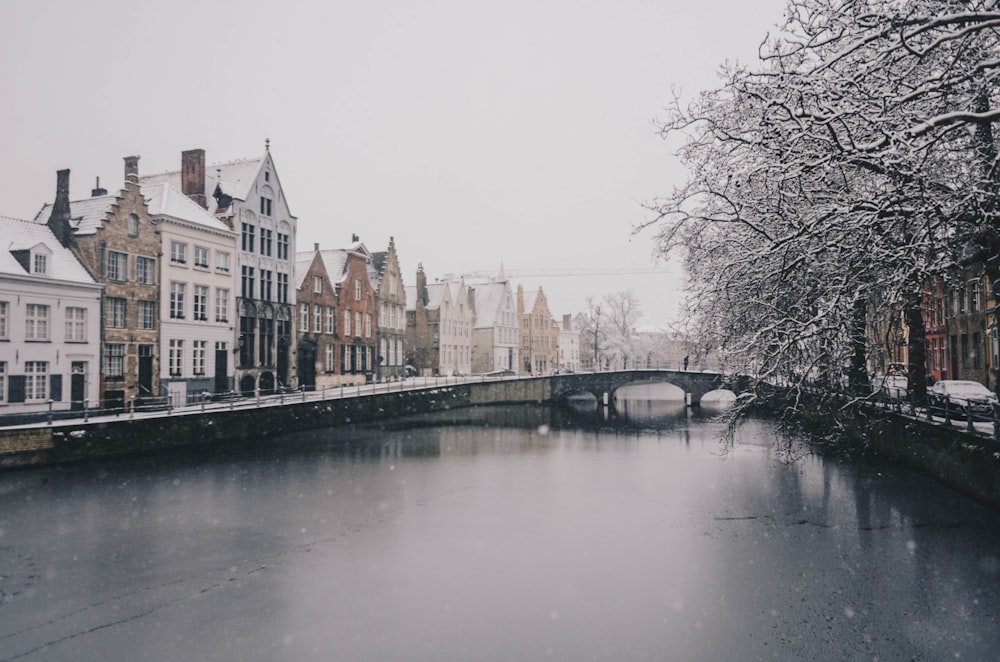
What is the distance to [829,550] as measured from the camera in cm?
1417

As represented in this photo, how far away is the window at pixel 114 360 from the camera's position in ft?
99.1

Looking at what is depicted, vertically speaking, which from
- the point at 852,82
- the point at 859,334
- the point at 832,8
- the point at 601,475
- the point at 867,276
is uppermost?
the point at 832,8

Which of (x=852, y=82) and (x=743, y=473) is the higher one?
(x=852, y=82)

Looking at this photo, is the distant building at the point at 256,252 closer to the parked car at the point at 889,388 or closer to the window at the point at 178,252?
the window at the point at 178,252

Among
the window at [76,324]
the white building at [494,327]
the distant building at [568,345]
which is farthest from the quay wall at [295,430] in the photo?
the distant building at [568,345]

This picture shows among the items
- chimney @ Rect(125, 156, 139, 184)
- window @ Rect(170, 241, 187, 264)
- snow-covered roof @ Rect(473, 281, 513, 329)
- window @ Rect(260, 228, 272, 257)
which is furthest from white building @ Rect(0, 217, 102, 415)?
snow-covered roof @ Rect(473, 281, 513, 329)

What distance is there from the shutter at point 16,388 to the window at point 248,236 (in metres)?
15.0

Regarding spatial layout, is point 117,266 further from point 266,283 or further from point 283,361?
point 283,361

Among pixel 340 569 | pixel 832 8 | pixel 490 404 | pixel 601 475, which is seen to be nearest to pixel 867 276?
pixel 832 8

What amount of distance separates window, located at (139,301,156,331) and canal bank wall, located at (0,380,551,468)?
6382mm

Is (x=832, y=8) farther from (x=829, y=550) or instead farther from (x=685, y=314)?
(x=829, y=550)

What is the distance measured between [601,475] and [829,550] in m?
10.5

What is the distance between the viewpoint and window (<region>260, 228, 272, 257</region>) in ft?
135

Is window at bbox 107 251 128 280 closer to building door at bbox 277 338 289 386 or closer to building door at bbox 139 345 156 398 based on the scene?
building door at bbox 139 345 156 398
